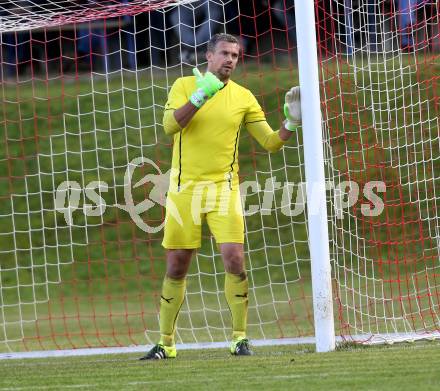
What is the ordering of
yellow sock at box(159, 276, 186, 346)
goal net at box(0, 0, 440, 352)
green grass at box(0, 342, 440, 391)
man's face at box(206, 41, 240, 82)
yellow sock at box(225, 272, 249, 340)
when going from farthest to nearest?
1. goal net at box(0, 0, 440, 352)
2. yellow sock at box(159, 276, 186, 346)
3. yellow sock at box(225, 272, 249, 340)
4. man's face at box(206, 41, 240, 82)
5. green grass at box(0, 342, 440, 391)

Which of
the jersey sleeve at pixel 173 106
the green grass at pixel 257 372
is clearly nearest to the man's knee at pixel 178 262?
the green grass at pixel 257 372

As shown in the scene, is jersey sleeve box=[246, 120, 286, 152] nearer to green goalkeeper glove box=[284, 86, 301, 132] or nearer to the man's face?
green goalkeeper glove box=[284, 86, 301, 132]

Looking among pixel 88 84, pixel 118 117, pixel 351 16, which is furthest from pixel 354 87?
pixel 88 84

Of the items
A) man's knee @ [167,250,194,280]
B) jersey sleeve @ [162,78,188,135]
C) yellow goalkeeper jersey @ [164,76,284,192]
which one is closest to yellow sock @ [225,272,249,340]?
man's knee @ [167,250,194,280]

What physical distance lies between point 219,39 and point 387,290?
5473 mm

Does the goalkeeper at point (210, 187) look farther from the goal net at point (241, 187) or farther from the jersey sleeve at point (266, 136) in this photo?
the goal net at point (241, 187)

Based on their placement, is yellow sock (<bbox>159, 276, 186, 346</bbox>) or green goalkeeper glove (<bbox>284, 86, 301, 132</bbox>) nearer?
green goalkeeper glove (<bbox>284, 86, 301, 132</bbox>)

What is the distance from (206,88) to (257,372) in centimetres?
197

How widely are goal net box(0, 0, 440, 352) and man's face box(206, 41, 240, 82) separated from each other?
1.01 m

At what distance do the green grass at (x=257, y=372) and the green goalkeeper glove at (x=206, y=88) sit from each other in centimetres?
171

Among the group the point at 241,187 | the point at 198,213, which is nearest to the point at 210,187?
the point at 198,213

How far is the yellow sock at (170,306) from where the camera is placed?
299 inches

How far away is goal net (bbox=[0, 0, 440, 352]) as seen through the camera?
948 cm

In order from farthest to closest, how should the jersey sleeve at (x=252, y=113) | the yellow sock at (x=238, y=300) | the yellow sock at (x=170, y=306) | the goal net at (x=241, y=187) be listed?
the goal net at (x=241, y=187)
the jersey sleeve at (x=252, y=113)
the yellow sock at (x=170, y=306)
the yellow sock at (x=238, y=300)
